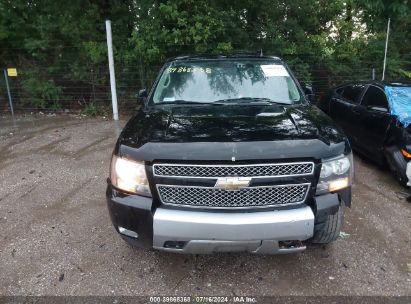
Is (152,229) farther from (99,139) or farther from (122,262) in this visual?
(99,139)

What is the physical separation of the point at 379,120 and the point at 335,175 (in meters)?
3.30

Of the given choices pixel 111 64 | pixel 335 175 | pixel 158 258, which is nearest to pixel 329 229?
pixel 335 175

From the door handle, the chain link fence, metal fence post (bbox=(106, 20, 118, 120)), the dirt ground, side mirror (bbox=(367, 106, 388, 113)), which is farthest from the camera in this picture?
the chain link fence

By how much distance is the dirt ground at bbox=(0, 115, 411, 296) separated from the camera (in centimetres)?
305

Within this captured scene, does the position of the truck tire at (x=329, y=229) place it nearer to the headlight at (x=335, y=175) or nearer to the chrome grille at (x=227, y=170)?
the headlight at (x=335, y=175)

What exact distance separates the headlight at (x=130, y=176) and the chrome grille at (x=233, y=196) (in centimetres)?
14

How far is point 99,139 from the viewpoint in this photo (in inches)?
302

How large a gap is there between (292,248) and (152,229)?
3.46 feet

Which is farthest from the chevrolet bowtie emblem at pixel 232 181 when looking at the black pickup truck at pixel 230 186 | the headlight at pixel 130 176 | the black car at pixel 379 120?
the black car at pixel 379 120

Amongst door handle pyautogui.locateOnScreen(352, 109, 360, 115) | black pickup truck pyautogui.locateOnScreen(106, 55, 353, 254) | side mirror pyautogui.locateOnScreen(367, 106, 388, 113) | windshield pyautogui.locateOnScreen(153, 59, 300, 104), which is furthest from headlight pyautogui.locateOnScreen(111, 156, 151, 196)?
door handle pyautogui.locateOnScreen(352, 109, 360, 115)

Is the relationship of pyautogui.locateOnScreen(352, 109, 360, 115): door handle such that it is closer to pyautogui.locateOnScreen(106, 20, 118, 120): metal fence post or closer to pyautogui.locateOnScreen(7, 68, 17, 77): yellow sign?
pyautogui.locateOnScreen(106, 20, 118, 120): metal fence post

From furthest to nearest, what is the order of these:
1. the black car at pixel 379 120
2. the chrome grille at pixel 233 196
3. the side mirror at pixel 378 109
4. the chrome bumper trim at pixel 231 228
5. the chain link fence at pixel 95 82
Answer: the chain link fence at pixel 95 82 → the side mirror at pixel 378 109 → the black car at pixel 379 120 → the chrome grille at pixel 233 196 → the chrome bumper trim at pixel 231 228

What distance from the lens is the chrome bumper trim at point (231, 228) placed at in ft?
8.48

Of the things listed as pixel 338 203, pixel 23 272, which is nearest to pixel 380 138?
pixel 338 203
